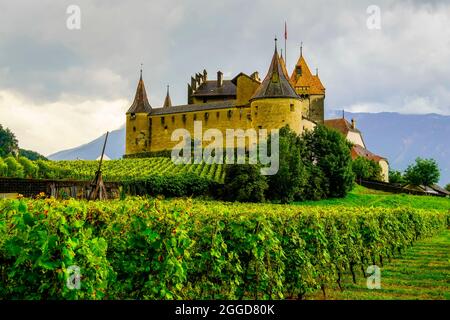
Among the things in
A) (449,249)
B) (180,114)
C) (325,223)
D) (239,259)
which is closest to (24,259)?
(239,259)

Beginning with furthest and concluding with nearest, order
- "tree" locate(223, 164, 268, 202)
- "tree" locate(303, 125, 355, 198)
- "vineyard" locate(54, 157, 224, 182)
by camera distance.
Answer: "tree" locate(303, 125, 355, 198), "vineyard" locate(54, 157, 224, 182), "tree" locate(223, 164, 268, 202)

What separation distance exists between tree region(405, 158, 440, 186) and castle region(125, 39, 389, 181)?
6.75m

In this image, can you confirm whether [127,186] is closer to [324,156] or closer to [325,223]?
[324,156]

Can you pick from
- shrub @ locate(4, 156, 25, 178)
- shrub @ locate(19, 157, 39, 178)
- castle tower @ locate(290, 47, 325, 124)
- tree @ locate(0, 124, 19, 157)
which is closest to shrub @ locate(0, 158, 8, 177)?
shrub @ locate(4, 156, 25, 178)

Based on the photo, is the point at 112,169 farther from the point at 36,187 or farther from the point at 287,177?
the point at 36,187

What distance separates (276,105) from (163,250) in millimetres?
53978

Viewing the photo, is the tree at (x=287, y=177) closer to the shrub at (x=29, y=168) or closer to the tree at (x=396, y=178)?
the shrub at (x=29, y=168)

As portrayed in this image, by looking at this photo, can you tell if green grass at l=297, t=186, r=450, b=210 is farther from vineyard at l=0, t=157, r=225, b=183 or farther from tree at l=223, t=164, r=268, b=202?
vineyard at l=0, t=157, r=225, b=183

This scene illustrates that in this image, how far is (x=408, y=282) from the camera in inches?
536

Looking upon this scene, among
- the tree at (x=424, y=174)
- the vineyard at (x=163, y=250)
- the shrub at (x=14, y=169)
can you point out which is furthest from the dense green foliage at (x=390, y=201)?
the vineyard at (x=163, y=250)

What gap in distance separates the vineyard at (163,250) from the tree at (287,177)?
29951 mm

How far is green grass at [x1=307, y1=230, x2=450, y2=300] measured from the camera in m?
11.8

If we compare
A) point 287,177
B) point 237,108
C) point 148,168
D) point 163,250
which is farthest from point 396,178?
point 163,250

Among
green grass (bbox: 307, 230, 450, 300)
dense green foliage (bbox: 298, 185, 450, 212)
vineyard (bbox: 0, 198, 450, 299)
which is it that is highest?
dense green foliage (bbox: 298, 185, 450, 212)
